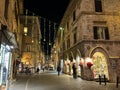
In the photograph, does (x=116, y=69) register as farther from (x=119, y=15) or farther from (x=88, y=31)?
(x=119, y=15)

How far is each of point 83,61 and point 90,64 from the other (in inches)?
54.2

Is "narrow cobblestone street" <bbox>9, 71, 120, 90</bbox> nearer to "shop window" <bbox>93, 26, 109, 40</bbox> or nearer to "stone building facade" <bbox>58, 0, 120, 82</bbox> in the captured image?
"stone building facade" <bbox>58, 0, 120, 82</bbox>

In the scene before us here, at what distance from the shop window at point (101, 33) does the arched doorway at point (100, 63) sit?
7.37ft

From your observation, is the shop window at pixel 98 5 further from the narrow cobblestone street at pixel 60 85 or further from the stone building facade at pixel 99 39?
the narrow cobblestone street at pixel 60 85

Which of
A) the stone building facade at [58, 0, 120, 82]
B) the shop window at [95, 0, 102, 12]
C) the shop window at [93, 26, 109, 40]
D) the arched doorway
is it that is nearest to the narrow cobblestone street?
the stone building facade at [58, 0, 120, 82]

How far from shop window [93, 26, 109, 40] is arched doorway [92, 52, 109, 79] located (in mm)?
2246

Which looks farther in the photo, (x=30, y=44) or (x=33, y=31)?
(x=33, y=31)

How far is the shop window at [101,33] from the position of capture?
20219 millimetres

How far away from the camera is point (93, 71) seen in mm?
19375

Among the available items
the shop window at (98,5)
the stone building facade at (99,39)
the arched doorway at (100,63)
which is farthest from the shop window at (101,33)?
the shop window at (98,5)

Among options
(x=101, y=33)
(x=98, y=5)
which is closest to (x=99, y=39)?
(x=101, y=33)

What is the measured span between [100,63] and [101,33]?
401 cm

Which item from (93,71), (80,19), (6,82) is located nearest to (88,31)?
(80,19)

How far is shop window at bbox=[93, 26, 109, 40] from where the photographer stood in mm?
20219
